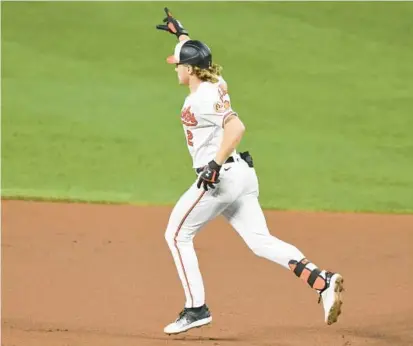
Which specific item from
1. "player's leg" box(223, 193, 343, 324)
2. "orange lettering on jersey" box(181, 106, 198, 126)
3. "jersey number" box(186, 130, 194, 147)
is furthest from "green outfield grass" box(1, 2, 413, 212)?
"orange lettering on jersey" box(181, 106, 198, 126)

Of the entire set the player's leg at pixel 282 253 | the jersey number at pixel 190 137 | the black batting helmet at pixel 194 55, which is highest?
the black batting helmet at pixel 194 55

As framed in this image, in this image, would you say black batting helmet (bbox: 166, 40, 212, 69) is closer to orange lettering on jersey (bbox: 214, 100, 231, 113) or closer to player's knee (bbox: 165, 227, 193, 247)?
orange lettering on jersey (bbox: 214, 100, 231, 113)

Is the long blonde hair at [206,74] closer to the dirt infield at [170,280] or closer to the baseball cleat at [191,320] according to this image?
the baseball cleat at [191,320]

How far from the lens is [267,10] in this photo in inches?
686

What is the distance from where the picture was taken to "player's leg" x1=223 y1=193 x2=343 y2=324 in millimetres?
6902

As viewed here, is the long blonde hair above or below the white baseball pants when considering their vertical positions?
above

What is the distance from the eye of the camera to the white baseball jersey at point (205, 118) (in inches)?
273

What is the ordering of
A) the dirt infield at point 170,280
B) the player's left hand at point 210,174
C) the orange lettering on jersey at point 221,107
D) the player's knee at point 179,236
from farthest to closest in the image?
the dirt infield at point 170,280, the player's knee at point 179,236, the orange lettering on jersey at point 221,107, the player's left hand at point 210,174

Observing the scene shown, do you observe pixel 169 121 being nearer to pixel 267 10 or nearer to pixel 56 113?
pixel 56 113

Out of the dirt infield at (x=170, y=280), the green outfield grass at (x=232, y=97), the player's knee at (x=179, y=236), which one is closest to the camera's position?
the player's knee at (x=179, y=236)

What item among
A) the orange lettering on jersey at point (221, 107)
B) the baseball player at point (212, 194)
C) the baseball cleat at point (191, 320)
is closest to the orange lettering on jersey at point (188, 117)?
the baseball player at point (212, 194)

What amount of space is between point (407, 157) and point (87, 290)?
20.1ft

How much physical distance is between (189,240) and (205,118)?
0.88 meters

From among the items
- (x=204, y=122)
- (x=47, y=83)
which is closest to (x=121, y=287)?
(x=204, y=122)
